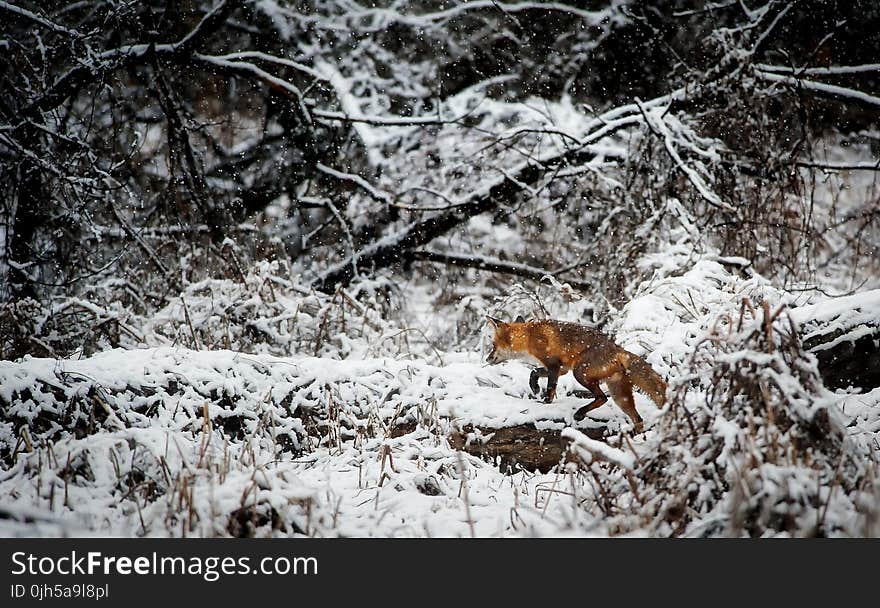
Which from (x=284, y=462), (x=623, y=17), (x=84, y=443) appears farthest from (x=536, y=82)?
(x=84, y=443)

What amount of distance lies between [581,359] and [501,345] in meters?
0.79

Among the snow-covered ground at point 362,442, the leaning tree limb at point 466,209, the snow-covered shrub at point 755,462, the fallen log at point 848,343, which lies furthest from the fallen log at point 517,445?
the leaning tree limb at point 466,209

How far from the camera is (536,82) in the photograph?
10078 millimetres

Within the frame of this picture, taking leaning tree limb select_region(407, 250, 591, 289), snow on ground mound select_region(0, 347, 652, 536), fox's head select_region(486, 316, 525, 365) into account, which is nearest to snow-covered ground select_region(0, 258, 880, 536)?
snow on ground mound select_region(0, 347, 652, 536)

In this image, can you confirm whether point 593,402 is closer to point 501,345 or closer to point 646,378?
point 646,378

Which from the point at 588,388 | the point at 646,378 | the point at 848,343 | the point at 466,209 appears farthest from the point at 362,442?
the point at 466,209

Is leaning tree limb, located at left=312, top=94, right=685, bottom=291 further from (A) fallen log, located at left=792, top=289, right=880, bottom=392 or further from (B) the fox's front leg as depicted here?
(A) fallen log, located at left=792, top=289, right=880, bottom=392

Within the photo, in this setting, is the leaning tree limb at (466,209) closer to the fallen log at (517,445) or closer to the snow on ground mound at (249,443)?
the snow on ground mound at (249,443)

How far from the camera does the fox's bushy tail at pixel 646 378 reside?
3.79 m

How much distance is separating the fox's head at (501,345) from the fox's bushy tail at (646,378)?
94 centimetres

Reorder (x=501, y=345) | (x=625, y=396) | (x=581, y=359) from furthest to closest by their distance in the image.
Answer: (x=501, y=345)
(x=581, y=359)
(x=625, y=396)

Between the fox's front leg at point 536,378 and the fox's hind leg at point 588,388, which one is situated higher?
the fox's front leg at point 536,378

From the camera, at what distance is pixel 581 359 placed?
4.00 metres
